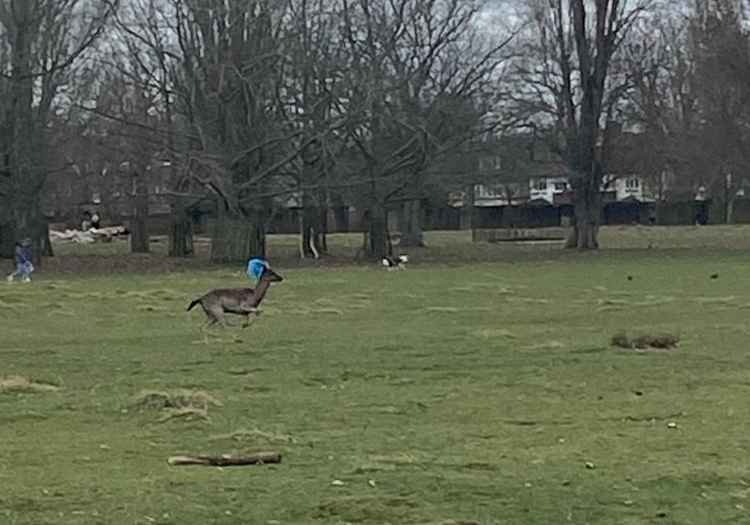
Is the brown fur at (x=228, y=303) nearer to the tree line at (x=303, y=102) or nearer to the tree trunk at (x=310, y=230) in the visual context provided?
the tree line at (x=303, y=102)

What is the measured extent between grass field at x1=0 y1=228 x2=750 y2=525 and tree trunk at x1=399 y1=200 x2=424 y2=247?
134 ft

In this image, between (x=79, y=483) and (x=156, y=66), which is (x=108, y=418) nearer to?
(x=79, y=483)

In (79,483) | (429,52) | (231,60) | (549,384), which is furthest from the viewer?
(429,52)

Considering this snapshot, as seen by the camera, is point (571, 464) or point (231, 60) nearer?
point (571, 464)

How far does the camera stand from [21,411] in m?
14.5

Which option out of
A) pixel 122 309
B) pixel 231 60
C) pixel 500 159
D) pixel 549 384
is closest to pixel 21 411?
pixel 549 384

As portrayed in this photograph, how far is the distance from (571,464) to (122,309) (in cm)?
2059

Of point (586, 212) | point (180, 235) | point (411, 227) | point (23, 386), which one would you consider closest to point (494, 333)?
point (23, 386)

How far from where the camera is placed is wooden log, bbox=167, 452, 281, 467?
11062 mm

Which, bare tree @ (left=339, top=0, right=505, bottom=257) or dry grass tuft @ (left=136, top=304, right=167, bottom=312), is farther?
bare tree @ (left=339, top=0, right=505, bottom=257)

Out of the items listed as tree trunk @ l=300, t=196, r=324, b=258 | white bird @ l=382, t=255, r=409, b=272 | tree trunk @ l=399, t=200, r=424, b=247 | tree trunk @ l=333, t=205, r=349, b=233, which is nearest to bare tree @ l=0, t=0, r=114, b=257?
tree trunk @ l=300, t=196, r=324, b=258

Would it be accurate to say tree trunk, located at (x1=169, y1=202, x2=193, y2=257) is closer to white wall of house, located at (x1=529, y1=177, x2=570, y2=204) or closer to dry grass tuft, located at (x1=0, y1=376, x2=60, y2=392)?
dry grass tuft, located at (x1=0, y1=376, x2=60, y2=392)

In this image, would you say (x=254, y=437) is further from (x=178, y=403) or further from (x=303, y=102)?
(x=303, y=102)

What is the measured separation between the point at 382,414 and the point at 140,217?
52433mm
